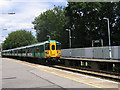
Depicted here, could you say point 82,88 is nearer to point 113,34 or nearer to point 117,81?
point 117,81

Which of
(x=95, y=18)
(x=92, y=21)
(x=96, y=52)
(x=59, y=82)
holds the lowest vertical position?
(x=59, y=82)

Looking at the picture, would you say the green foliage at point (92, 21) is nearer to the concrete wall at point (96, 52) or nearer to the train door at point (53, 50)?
the concrete wall at point (96, 52)

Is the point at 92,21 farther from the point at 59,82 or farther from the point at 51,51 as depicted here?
the point at 59,82

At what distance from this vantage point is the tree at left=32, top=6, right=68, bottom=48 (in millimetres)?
52153

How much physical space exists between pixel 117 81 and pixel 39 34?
56.6 meters

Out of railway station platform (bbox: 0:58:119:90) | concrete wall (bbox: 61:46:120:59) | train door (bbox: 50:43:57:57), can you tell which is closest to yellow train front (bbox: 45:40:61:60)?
train door (bbox: 50:43:57:57)

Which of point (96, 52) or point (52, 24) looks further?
point (52, 24)

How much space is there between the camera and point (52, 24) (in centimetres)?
5766

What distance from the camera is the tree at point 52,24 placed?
5215 centimetres

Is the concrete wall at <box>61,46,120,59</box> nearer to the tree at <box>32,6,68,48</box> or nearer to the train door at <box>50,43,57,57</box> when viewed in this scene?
the train door at <box>50,43,57,57</box>

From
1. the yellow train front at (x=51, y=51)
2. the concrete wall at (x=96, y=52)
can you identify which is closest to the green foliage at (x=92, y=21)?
the concrete wall at (x=96, y=52)

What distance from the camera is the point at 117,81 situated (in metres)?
9.30

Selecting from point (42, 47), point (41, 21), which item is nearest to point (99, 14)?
point (42, 47)

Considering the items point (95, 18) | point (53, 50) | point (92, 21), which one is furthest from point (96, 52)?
point (95, 18)
